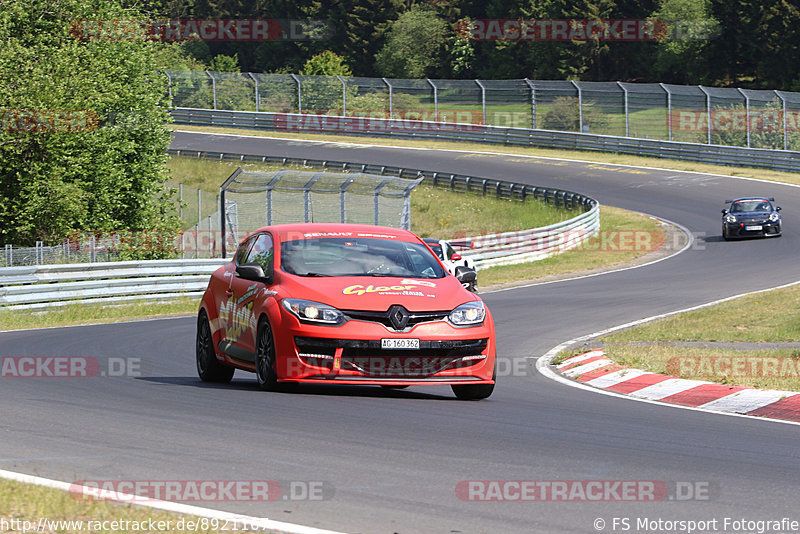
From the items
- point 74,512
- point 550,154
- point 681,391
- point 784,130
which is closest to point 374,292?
point 681,391

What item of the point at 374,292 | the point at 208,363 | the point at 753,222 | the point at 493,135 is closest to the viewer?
the point at 374,292

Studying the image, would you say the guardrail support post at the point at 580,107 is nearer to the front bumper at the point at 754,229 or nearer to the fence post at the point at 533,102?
the fence post at the point at 533,102

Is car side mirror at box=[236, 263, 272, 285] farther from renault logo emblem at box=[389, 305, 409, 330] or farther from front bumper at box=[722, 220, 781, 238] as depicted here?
front bumper at box=[722, 220, 781, 238]

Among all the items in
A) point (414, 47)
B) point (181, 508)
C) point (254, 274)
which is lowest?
point (181, 508)

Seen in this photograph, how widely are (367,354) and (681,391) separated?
11.1 ft

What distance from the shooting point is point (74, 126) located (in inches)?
1186

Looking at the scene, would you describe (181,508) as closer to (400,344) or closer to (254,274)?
(400,344)

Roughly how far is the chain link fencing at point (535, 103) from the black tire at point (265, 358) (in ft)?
143

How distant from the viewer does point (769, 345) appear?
1484cm

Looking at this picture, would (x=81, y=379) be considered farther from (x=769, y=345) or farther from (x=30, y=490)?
(x=769, y=345)

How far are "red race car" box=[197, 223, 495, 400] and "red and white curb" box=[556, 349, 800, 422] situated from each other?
2.00 metres

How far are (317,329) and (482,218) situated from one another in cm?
3524

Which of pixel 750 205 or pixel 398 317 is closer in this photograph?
pixel 398 317

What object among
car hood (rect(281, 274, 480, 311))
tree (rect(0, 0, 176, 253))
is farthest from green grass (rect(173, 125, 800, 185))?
car hood (rect(281, 274, 480, 311))
